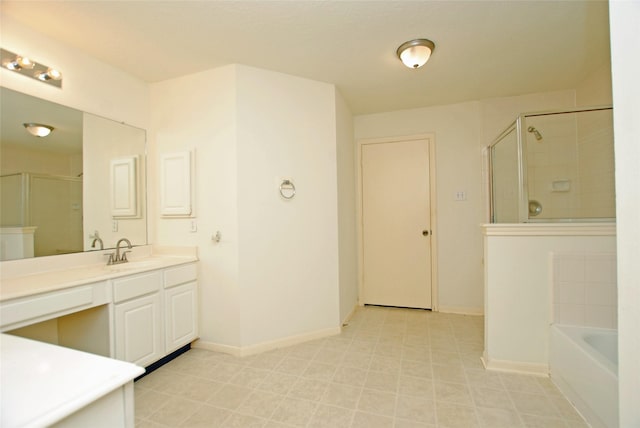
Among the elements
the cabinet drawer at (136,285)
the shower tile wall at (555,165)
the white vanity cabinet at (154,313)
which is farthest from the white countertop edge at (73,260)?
the shower tile wall at (555,165)

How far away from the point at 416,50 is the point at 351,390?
241 cm

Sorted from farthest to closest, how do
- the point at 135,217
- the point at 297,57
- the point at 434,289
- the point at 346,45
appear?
1. the point at 434,289
2. the point at 135,217
3. the point at 297,57
4. the point at 346,45

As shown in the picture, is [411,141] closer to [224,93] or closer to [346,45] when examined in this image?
[346,45]

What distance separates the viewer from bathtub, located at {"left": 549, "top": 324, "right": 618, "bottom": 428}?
1.39 meters

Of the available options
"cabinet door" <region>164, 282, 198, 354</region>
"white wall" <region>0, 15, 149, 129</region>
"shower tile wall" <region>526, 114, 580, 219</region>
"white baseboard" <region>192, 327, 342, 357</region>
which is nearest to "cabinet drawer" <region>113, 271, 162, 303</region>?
"cabinet door" <region>164, 282, 198, 354</region>

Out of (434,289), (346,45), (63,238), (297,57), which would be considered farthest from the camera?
(434,289)

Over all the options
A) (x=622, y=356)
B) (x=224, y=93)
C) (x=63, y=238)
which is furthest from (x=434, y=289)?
(x=63, y=238)

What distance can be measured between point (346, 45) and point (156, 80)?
175cm

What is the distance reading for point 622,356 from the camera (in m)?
0.73

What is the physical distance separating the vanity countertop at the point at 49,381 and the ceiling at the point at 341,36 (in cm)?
186

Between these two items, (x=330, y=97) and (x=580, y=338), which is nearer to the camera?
(x=580, y=338)

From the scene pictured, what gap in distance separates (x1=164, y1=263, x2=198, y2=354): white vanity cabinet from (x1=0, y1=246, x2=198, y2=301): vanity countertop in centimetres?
Result: 10

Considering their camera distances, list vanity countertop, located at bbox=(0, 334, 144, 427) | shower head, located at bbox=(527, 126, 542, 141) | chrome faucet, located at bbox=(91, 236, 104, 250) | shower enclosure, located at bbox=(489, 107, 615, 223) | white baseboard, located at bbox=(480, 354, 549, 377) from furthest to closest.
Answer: shower head, located at bbox=(527, 126, 542, 141)
shower enclosure, located at bbox=(489, 107, 615, 223)
chrome faucet, located at bbox=(91, 236, 104, 250)
white baseboard, located at bbox=(480, 354, 549, 377)
vanity countertop, located at bbox=(0, 334, 144, 427)

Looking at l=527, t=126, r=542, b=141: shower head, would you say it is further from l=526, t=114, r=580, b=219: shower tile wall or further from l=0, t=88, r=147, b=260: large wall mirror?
l=0, t=88, r=147, b=260: large wall mirror
